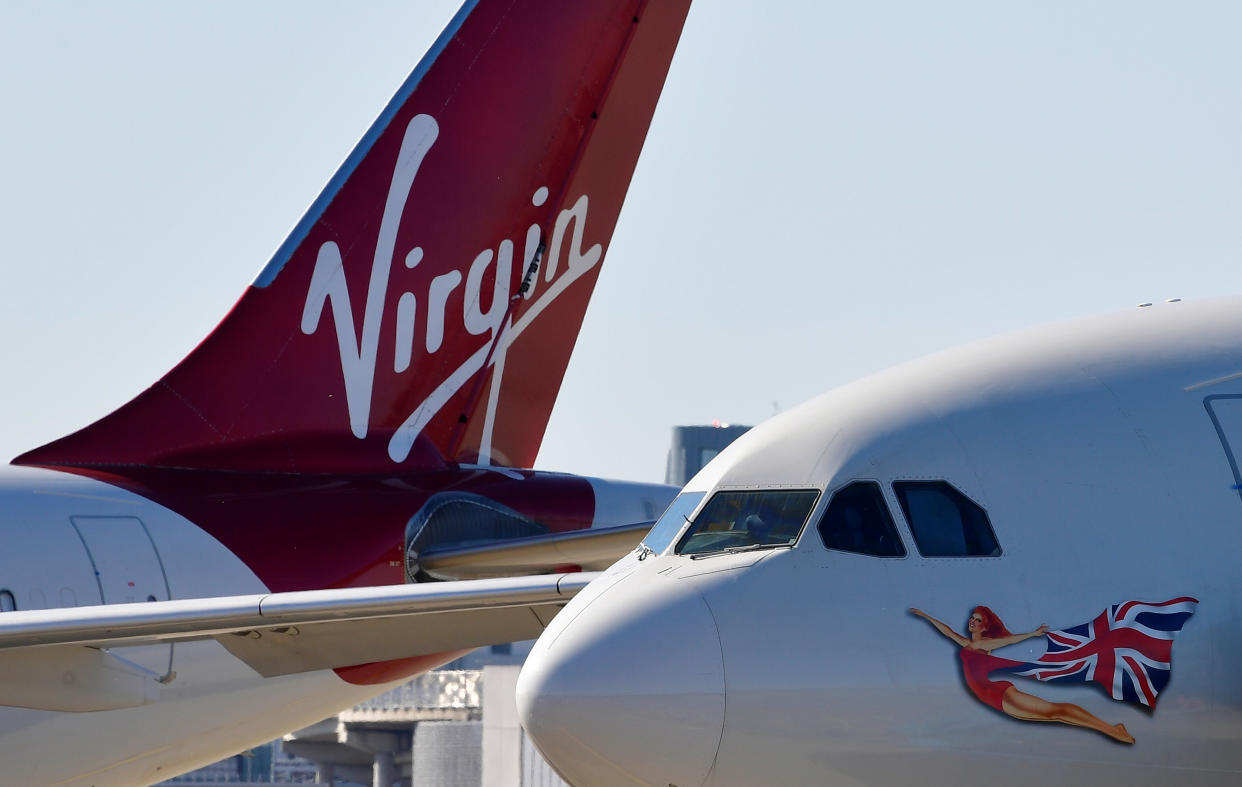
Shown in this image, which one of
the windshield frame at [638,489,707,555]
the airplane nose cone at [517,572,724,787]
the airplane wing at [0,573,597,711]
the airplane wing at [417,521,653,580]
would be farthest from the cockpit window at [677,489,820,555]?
the airplane wing at [417,521,653,580]

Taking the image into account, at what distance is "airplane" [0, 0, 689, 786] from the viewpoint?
11.4m

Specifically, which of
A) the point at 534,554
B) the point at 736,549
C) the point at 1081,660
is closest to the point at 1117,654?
the point at 1081,660

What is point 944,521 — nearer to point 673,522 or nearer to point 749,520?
point 749,520

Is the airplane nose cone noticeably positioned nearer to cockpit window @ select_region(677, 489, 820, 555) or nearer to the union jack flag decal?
cockpit window @ select_region(677, 489, 820, 555)

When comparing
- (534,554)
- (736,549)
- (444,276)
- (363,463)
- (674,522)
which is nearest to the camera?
(736,549)

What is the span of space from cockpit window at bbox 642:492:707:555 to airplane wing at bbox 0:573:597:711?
85.9 inches

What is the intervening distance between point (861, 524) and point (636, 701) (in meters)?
1.34

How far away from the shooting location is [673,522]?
8.24 meters

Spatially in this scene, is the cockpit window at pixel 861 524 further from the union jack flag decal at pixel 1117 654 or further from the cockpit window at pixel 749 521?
the union jack flag decal at pixel 1117 654

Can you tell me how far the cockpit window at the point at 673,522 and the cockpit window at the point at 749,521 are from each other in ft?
0.47

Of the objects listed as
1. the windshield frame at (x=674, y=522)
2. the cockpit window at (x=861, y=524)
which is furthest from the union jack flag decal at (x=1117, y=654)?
the windshield frame at (x=674, y=522)

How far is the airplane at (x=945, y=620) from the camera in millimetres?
7043

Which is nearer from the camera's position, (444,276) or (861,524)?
Answer: (861,524)

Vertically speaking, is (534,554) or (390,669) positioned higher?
(534,554)
